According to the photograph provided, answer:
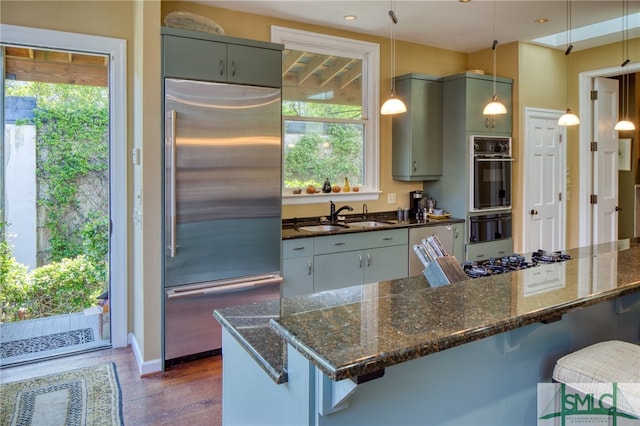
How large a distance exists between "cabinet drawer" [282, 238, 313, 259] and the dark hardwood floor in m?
0.96

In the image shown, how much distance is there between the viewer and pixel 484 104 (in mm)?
4703

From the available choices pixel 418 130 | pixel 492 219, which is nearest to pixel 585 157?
pixel 492 219

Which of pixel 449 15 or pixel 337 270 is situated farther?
pixel 449 15

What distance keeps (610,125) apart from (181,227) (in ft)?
17.0

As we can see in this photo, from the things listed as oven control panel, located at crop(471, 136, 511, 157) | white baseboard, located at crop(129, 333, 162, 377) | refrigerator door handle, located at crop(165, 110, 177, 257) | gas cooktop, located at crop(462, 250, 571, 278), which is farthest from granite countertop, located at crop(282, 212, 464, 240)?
gas cooktop, located at crop(462, 250, 571, 278)

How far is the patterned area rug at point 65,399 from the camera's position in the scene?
252cm

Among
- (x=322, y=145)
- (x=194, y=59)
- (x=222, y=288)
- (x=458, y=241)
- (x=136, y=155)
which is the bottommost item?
(x=222, y=288)

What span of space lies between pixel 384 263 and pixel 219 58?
225 cm

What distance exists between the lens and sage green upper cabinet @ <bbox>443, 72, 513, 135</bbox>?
4574 mm

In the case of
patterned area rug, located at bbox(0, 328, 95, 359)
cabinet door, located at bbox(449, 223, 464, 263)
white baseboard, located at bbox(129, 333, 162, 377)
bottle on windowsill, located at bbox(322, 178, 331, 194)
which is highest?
bottle on windowsill, located at bbox(322, 178, 331, 194)

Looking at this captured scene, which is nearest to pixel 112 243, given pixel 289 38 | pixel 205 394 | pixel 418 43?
pixel 205 394

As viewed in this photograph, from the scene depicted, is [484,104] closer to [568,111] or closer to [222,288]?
[568,111]

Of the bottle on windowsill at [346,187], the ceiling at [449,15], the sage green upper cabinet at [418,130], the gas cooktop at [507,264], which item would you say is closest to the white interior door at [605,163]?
the ceiling at [449,15]

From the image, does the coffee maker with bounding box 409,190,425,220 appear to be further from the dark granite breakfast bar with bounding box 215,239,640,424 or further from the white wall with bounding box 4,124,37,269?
the white wall with bounding box 4,124,37,269
